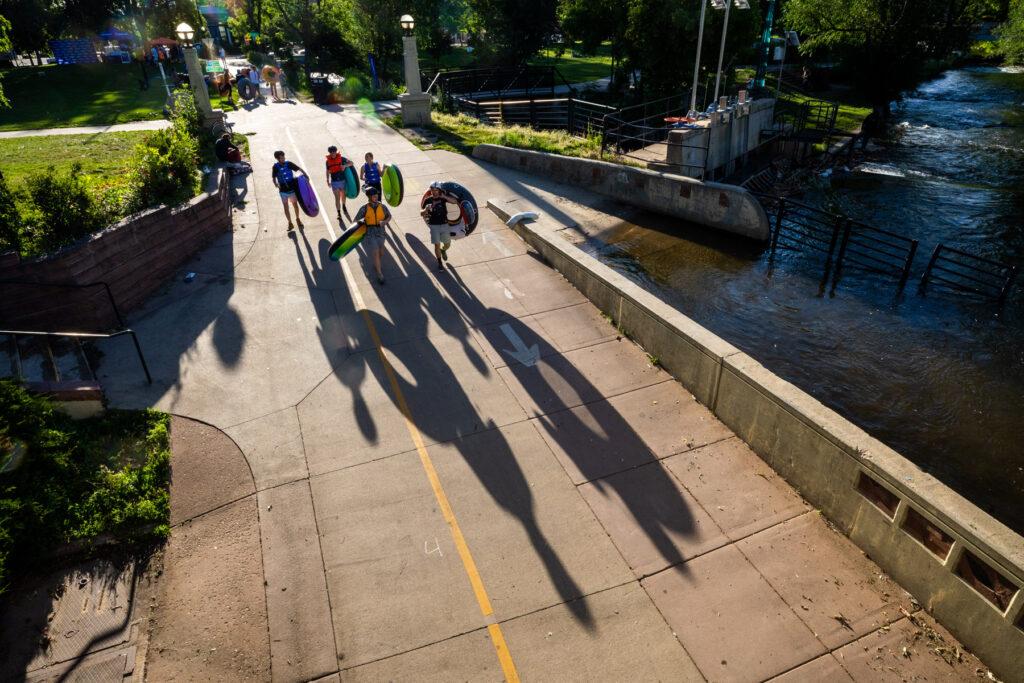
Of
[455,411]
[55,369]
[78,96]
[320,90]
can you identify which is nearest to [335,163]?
[55,369]

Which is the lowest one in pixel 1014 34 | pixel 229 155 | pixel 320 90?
pixel 229 155

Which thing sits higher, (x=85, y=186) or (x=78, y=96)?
(x=78, y=96)

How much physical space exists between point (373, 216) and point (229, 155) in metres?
10.4

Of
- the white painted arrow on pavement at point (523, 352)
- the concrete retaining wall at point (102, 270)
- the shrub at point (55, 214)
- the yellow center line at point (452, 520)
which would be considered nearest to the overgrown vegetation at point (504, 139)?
the concrete retaining wall at point (102, 270)

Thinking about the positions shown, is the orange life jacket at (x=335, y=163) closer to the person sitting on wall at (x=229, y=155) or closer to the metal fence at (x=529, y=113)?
the person sitting on wall at (x=229, y=155)

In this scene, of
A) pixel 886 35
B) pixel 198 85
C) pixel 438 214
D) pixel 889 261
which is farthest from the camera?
pixel 886 35

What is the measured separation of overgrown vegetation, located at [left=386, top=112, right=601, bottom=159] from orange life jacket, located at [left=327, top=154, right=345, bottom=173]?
828cm

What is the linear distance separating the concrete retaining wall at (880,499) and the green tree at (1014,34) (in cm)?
3375

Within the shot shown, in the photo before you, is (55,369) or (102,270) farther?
(102,270)

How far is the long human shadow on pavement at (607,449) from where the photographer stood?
6469 mm

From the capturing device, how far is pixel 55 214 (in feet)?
34.0

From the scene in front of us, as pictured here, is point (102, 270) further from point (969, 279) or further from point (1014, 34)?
point (1014, 34)

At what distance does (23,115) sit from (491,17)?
26.1m

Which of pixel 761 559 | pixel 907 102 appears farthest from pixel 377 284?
pixel 907 102
